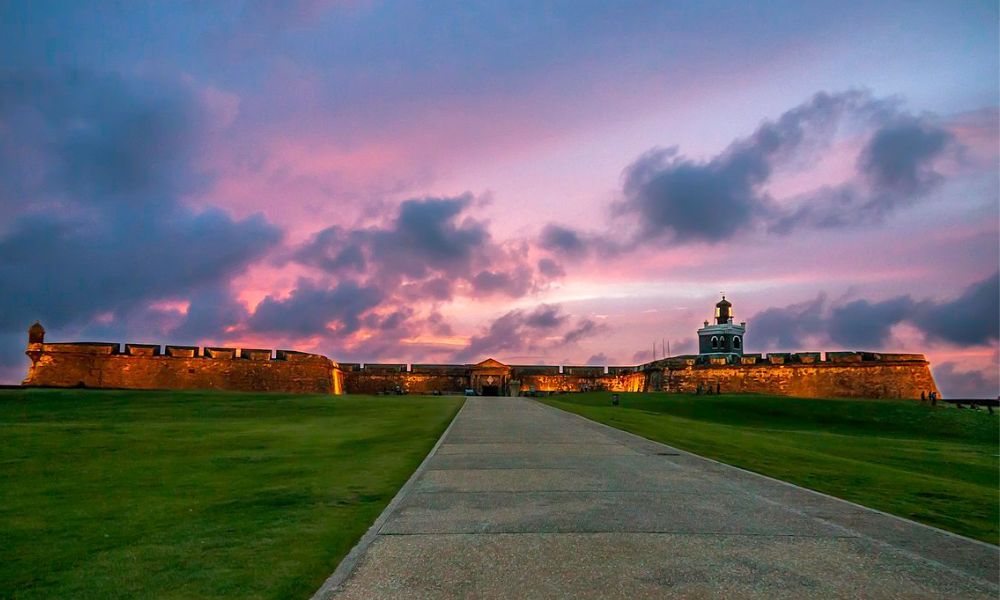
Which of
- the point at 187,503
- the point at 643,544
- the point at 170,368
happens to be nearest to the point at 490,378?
the point at 170,368

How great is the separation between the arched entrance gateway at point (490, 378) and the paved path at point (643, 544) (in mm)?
60039

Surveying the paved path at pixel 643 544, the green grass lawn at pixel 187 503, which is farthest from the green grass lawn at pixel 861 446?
the green grass lawn at pixel 187 503

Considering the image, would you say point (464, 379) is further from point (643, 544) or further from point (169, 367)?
point (643, 544)

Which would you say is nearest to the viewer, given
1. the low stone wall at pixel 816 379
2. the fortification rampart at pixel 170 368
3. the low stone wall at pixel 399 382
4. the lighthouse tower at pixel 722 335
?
the fortification rampart at pixel 170 368

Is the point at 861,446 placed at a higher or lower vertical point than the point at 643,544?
lower

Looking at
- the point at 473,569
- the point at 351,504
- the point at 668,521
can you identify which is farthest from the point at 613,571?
the point at 351,504

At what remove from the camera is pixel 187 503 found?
861 cm

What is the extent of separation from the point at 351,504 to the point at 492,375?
62.9 meters

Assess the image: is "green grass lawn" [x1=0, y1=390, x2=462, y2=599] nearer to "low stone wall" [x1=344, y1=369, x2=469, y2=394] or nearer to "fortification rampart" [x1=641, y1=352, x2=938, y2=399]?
"low stone wall" [x1=344, y1=369, x2=469, y2=394]

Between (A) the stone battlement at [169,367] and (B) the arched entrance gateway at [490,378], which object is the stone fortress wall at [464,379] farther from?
(A) the stone battlement at [169,367]

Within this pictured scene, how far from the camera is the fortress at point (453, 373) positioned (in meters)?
49.9

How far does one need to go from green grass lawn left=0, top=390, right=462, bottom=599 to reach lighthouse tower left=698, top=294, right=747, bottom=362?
73.7m

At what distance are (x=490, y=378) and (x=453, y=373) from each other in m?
4.44

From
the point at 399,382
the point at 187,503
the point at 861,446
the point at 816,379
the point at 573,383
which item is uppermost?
the point at 187,503
